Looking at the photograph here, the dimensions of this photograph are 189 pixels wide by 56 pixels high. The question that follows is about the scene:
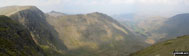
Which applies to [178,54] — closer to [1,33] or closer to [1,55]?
[1,55]

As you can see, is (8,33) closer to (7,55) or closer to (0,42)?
(0,42)

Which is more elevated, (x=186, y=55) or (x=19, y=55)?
(x=186, y=55)

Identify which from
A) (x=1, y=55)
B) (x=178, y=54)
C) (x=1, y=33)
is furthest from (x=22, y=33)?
(x=178, y=54)

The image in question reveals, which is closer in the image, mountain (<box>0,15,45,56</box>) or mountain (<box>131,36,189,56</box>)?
mountain (<box>131,36,189,56</box>)

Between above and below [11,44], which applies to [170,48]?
above

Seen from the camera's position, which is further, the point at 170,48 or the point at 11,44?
the point at 11,44

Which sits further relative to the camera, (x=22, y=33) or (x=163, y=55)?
(x=22, y=33)

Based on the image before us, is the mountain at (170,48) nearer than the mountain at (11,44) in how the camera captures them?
Yes

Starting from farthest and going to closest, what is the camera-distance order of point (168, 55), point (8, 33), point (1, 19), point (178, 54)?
1. point (1, 19)
2. point (8, 33)
3. point (168, 55)
4. point (178, 54)

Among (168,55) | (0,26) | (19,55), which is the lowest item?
(19,55)

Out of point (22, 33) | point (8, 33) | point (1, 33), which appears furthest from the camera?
point (22, 33)
